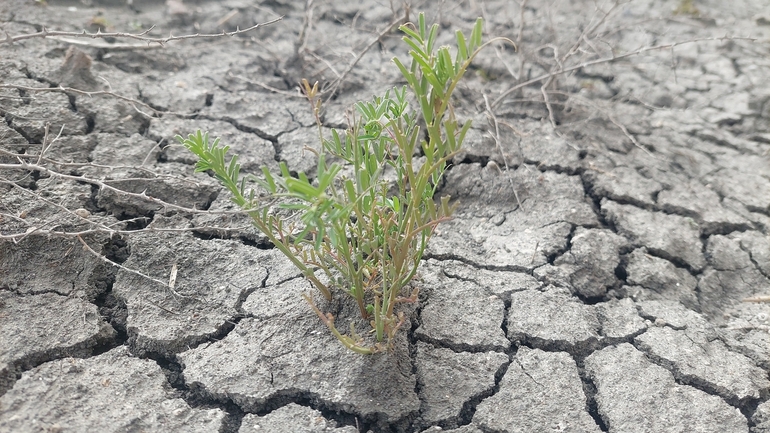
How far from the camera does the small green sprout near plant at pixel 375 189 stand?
1318mm

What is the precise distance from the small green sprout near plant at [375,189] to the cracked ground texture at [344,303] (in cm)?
20

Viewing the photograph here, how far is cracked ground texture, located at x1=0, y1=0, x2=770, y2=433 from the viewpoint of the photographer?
1.69 meters

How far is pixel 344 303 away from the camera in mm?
1879

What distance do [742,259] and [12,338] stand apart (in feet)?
8.38

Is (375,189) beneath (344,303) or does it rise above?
above

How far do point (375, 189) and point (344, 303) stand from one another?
0.46 meters

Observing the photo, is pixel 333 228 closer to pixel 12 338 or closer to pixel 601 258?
pixel 12 338

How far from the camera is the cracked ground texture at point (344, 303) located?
1.69 m

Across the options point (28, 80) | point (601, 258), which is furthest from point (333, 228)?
point (28, 80)

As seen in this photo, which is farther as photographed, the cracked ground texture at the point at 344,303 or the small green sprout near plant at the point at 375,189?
the cracked ground texture at the point at 344,303

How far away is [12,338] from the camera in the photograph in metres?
1.68

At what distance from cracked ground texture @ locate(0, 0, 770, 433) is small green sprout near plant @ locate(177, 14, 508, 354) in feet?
0.65

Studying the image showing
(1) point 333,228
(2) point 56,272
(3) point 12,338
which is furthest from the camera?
(2) point 56,272

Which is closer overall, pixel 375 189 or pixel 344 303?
pixel 375 189
